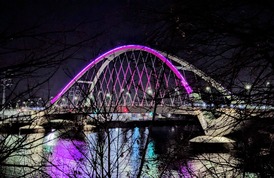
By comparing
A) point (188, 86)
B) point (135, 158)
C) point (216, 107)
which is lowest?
point (216, 107)

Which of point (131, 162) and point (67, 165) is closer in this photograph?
point (67, 165)

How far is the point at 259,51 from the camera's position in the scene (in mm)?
2529

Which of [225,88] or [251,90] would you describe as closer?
[251,90]

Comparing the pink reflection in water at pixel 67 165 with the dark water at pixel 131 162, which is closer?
the dark water at pixel 131 162

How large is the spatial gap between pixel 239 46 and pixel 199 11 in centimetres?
44

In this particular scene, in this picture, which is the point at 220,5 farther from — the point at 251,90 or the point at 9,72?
the point at 9,72

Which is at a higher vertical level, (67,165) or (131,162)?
(131,162)

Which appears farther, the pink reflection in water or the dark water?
the pink reflection in water

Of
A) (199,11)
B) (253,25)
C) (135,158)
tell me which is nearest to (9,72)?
(199,11)

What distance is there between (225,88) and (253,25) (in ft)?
2.52

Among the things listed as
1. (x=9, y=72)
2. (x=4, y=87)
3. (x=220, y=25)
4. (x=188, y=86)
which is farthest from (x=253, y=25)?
(x=4, y=87)

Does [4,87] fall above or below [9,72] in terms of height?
above

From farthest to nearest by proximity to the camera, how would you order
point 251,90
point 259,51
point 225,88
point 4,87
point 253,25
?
point 4,87, point 225,88, point 251,90, point 259,51, point 253,25

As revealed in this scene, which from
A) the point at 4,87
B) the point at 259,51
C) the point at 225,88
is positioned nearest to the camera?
the point at 259,51
